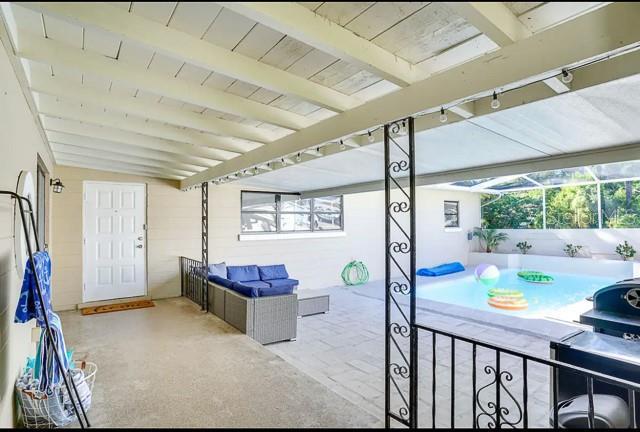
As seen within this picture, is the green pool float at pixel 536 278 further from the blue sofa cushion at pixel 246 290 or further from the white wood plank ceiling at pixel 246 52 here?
the blue sofa cushion at pixel 246 290

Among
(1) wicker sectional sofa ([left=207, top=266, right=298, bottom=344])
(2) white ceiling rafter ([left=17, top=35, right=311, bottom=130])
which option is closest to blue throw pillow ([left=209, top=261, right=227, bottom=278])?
(1) wicker sectional sofa ([left=207, top=266, right=298, bottom=344])

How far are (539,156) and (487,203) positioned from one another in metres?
9.71

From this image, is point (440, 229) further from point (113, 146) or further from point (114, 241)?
point (113, 146)

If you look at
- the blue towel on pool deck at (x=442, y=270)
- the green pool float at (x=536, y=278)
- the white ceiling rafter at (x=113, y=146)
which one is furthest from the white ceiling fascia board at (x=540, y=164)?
the green pool float at (x=536, y=278)

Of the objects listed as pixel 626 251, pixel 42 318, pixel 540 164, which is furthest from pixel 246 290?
pixel 626 251

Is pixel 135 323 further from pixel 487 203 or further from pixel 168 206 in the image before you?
pixel 487 203

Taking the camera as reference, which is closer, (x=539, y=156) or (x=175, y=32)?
(x=175, y=32)

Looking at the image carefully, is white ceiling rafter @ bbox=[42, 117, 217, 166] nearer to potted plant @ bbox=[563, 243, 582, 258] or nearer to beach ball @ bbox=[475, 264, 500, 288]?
beach ball @ bbox=[475, 264, 500, 288]

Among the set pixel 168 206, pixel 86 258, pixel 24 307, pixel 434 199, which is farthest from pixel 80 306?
pixel 434 199

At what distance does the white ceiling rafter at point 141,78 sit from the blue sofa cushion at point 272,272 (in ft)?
14.0

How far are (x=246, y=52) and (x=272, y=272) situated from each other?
5.28 m

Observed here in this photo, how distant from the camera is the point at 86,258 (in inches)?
229

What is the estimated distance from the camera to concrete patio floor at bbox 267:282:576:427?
303cm

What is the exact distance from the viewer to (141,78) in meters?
2.19
